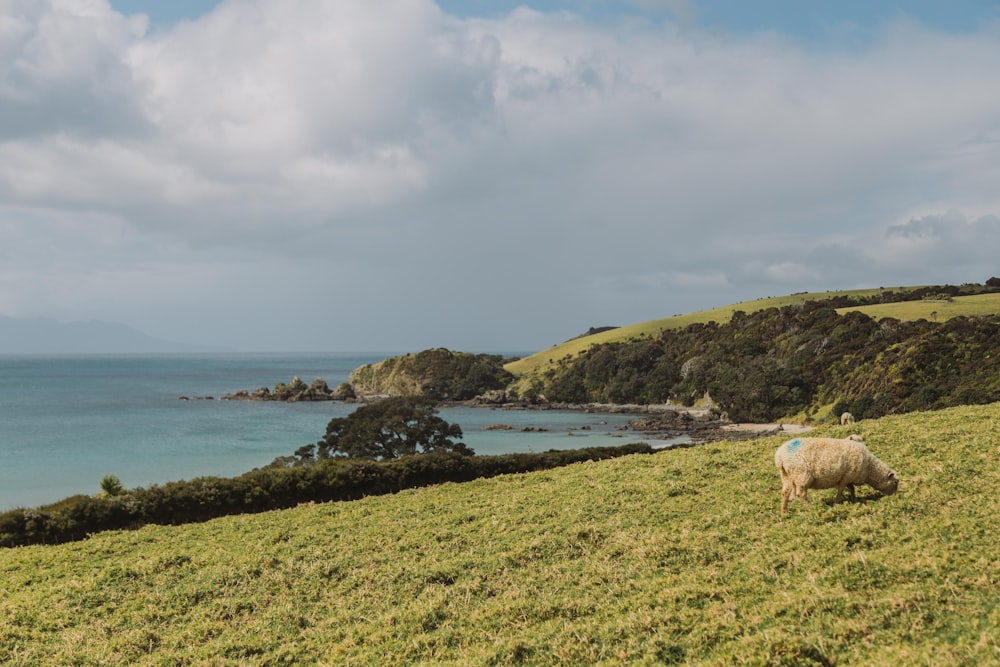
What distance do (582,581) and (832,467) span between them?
15.9 feet

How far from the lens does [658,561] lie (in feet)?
35.0

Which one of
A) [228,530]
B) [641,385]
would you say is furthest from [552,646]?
[641,385]

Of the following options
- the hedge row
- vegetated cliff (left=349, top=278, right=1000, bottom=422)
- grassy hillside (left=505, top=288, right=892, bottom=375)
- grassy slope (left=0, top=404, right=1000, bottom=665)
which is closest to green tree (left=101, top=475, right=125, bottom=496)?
the hedge row

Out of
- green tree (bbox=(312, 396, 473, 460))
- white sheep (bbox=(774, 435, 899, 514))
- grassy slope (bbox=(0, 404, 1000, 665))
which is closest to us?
grassy slope (bbox=(0, 404, 1000, 665))

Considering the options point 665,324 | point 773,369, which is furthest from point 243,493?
point 665,324

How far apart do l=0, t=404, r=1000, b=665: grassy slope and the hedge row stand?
10.1 ft

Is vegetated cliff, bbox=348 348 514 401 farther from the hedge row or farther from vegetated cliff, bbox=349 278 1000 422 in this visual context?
the hedge row

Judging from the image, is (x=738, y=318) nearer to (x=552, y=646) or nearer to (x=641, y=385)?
(x=641, y=385)

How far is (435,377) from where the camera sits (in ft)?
435

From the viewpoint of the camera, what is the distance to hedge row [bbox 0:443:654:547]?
744 inches

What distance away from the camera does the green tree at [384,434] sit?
4441 centimetres

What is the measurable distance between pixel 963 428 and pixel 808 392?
63.9 m

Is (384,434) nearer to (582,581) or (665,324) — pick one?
(582,581)

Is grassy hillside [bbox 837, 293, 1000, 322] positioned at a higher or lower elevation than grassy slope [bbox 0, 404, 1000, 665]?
higher
